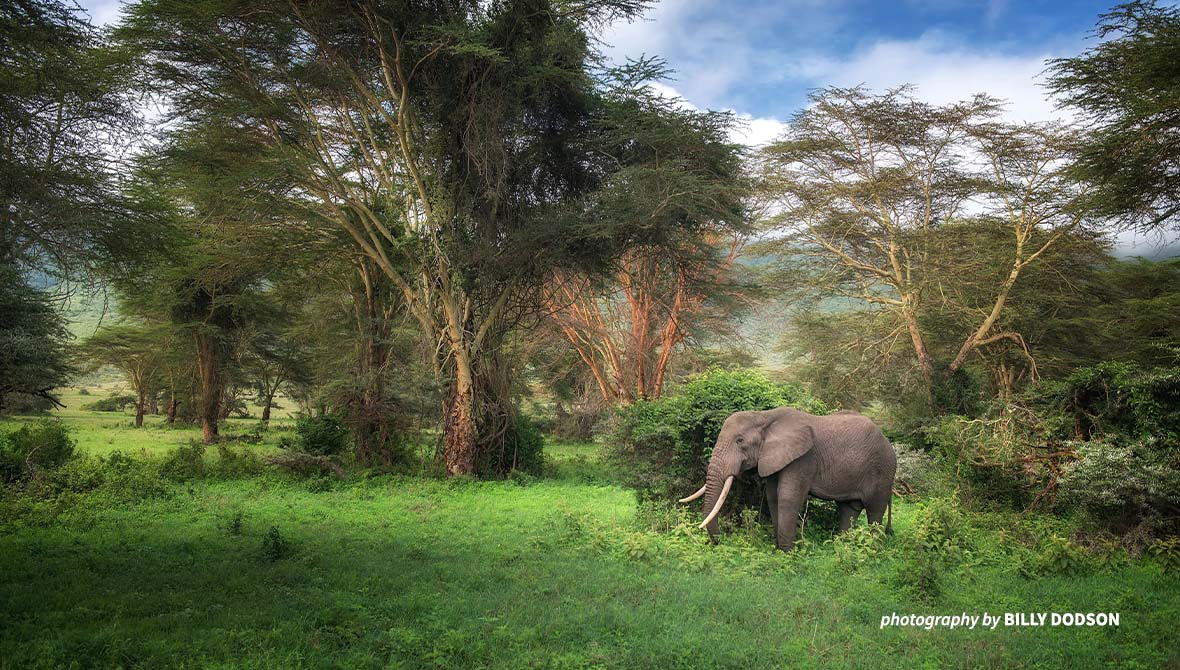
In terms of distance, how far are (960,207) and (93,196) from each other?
2555 centimetres

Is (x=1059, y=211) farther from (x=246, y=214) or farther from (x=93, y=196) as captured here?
(x=93, y=196)

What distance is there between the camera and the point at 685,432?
10914mm

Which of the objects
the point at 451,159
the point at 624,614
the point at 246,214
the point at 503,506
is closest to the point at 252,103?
the point at 246,214

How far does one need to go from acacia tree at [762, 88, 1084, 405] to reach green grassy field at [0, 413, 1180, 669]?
14542 mm

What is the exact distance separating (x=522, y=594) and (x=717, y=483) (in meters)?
3.53

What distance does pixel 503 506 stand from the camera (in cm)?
1306

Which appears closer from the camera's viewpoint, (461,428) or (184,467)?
(184,467)

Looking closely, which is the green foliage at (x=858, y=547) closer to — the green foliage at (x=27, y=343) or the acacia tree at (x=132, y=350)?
the green foliage at (x=27, y=343)

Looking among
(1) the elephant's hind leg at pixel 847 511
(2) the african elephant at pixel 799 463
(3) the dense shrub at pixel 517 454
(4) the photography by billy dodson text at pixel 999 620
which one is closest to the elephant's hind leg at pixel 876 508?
(2) the african elephant at pixel 799 463

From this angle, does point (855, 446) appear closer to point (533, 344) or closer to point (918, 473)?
point (918, 473)

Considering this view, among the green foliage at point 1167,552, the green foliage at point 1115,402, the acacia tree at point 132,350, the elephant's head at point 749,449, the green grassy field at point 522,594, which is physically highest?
the acacia tree at point 132,350

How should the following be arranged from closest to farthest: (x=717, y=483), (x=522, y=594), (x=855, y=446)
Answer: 1. (x=522, y=594)
2. (x=717, y=483)
3. (x=855, y=446)

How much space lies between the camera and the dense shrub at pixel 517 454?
17.7 m

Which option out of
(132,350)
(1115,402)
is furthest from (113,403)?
(1115,402)
